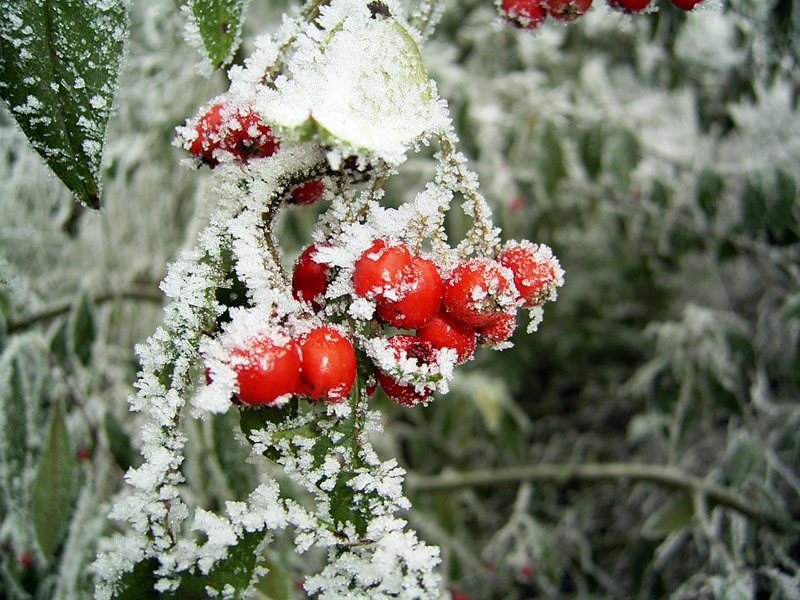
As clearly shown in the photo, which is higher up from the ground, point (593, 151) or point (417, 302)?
point (593, 151)

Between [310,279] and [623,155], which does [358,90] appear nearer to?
[310,279]

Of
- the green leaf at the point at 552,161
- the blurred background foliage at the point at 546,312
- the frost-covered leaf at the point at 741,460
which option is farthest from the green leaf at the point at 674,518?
the green leaf at the point at 552,161

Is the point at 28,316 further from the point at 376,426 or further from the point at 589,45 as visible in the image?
the point at 589,45

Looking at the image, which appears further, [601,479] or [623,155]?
[601,479]

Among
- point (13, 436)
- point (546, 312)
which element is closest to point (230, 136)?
point (13, 436)

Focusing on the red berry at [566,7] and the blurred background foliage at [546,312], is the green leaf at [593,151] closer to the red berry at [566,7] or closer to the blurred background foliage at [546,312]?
the blurred background foliage at [546,312]

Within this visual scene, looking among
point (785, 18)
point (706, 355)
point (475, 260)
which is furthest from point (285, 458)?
point (706, 355)
